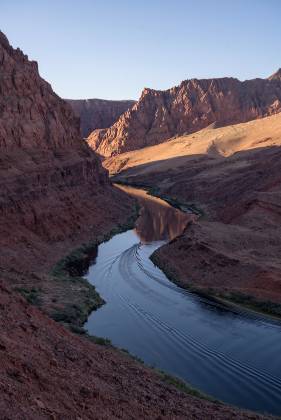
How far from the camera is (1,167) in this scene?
170 feet

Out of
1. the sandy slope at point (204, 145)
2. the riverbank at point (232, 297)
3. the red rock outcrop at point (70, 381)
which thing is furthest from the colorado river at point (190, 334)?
the sandy slope at point (204, 145)

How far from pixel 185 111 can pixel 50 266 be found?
139194 millimetres

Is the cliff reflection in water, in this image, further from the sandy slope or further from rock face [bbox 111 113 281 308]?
the sandy slope

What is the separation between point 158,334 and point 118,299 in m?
7.83

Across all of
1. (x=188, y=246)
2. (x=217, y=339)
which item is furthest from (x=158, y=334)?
(x=188, y=246)

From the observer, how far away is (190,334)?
3161 cm

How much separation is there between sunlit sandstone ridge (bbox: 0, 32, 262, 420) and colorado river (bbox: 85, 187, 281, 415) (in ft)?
8.59

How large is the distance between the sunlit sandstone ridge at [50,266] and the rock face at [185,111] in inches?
3640

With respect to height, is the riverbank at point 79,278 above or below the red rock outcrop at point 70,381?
below

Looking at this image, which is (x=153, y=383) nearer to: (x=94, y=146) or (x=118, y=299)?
(x=118, y=299)

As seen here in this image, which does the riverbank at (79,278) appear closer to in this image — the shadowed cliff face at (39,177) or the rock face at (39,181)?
the rock face at (39,181)

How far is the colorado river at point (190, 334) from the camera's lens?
2522 cm

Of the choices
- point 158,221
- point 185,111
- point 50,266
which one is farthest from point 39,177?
point 185,111

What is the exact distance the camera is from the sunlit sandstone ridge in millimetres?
16406
